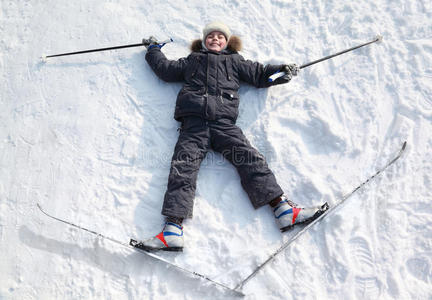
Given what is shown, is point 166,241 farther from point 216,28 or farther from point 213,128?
point 216,28

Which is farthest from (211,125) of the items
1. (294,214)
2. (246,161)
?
(294,214)

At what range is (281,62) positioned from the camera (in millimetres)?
2496

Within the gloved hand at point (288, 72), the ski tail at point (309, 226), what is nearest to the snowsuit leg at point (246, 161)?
the ski tail at point (309, 226)

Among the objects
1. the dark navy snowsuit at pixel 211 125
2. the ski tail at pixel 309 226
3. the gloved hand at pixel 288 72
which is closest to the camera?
the ski tail at pixel 309 226

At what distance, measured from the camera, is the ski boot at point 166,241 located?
2.04m

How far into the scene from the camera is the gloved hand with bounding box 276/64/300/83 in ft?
7.41

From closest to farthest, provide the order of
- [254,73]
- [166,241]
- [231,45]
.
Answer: [166,241] < [254,73] < [231,45]

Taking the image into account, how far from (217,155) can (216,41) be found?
793 millimetres

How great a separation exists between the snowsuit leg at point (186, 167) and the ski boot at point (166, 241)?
0.30ft

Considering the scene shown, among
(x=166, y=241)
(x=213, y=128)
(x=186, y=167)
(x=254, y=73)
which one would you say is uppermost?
(x=254, y=73)

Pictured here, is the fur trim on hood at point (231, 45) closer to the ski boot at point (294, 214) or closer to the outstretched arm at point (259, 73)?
the outstretched arm at point (259, 73)

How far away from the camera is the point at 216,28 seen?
2.40 meters

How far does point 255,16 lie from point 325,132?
1056mm

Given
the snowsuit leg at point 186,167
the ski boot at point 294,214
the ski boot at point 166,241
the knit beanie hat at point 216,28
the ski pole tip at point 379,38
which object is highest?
the knit beanie hat at point 216,28
